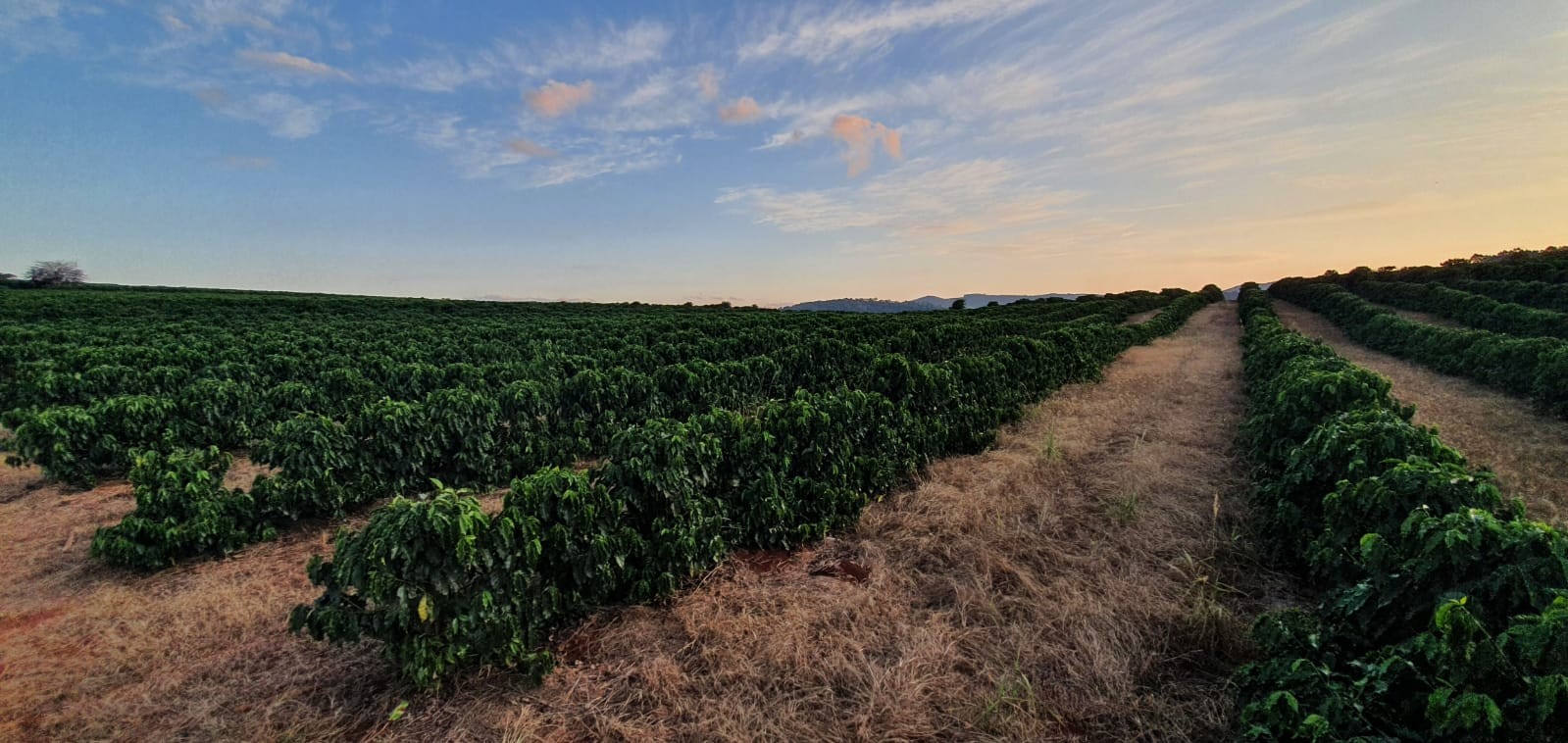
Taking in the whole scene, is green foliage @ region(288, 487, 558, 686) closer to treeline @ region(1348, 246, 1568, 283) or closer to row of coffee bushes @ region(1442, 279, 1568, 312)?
row of coffee bushes @ region(1442, 279, 1568, 312)

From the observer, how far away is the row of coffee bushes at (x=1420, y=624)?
2.44 metres

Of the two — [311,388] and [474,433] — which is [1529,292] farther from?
[311,388]

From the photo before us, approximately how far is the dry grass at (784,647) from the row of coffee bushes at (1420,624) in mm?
745

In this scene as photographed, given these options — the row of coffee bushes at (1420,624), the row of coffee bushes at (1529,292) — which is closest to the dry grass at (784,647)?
the row of coffee bushes at (1420,624)

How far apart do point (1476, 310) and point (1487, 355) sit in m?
17.0

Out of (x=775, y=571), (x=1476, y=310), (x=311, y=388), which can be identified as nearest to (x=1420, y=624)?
(x=775, y=571)

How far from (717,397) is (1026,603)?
745cm

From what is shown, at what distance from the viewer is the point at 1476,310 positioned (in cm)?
2527

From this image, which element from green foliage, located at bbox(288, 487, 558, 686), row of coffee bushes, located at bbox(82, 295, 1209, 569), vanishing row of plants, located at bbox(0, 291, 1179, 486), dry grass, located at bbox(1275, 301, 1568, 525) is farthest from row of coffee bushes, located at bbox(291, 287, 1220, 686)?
dry grass, located at bbox(1275, 301, 1568, 525)

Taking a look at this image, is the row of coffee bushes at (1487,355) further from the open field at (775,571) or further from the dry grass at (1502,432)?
the open field at (775,571)

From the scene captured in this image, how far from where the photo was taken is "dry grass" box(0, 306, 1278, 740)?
3.72 meters

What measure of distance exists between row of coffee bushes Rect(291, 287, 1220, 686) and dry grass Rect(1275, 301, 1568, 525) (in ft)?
24.0

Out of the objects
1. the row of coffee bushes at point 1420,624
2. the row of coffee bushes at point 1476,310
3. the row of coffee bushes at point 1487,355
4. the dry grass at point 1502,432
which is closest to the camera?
the row of coffee bushes at point 1420,624

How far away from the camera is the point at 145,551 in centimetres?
576
